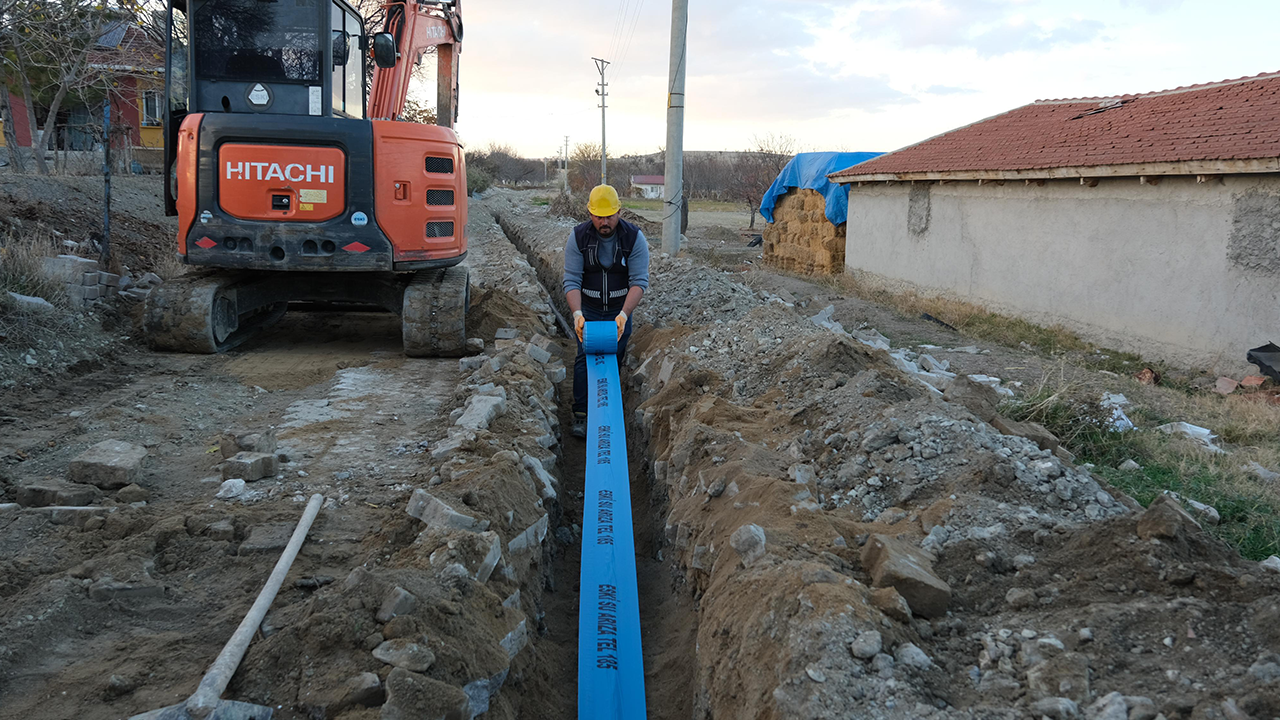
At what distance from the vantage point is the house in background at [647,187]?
61.4 meters

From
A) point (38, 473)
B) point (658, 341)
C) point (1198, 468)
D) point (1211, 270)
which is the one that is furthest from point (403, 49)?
point (1211, 270)

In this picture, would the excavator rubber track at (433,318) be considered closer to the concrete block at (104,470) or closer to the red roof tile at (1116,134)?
the concrete block at (104,470)

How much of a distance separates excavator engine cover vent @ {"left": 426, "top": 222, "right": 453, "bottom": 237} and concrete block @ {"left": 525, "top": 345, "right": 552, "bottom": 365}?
1.26 metres

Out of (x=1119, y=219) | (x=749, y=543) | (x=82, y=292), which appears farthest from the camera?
(x=1119, y=219)

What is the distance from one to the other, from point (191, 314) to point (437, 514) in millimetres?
4503

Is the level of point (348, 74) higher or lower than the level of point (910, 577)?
higher

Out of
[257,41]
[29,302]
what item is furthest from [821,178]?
[29,302]

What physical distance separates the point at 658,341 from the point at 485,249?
1043cm

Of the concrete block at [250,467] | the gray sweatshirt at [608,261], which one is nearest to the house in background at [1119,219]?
the gray sweatshirt at [608,261]

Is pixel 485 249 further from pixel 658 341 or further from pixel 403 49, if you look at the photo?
pixel 658 341

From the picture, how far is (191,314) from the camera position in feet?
23.7

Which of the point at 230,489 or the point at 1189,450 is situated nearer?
the point at 230,489

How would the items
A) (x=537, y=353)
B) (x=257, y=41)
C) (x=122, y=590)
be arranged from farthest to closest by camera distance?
(x=537, y=353)
(x=257, y=41)
(x=122, y=590)

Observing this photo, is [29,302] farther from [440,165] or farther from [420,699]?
[420,699]
